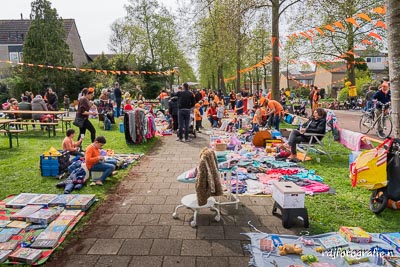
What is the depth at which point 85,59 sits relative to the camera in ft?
162

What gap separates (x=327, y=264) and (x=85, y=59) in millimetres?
51523

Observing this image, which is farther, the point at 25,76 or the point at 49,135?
the point at 25,76

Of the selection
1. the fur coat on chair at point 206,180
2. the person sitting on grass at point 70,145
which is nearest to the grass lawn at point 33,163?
the person sitting on grass at point 70,145

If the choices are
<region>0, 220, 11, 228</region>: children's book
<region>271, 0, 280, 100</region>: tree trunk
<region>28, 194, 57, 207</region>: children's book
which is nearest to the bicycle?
<region>271, 0, 280, 100</region>: tree trunk

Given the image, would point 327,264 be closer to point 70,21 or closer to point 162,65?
point 162,65

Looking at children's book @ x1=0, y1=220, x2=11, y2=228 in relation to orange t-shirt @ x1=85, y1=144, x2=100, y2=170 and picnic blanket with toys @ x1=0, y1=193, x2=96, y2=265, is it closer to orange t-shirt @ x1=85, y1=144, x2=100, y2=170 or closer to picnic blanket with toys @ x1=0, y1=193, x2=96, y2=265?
picnic blanket with toys @ x1=0, y1=193, x2=96, y2=265

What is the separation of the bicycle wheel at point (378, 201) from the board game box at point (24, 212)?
516cm

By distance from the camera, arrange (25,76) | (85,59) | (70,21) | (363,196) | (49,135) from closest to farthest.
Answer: (363,196), (49,135), (25,76), (70,21), (85,59)

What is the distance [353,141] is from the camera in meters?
8.61

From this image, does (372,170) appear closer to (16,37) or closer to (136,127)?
(136,127)

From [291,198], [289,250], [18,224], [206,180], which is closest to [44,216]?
[18,224]

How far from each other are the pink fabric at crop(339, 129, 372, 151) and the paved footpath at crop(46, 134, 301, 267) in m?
4.27

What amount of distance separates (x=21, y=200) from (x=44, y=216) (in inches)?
39.9

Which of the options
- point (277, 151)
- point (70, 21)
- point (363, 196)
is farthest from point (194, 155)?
point (70, 21)
